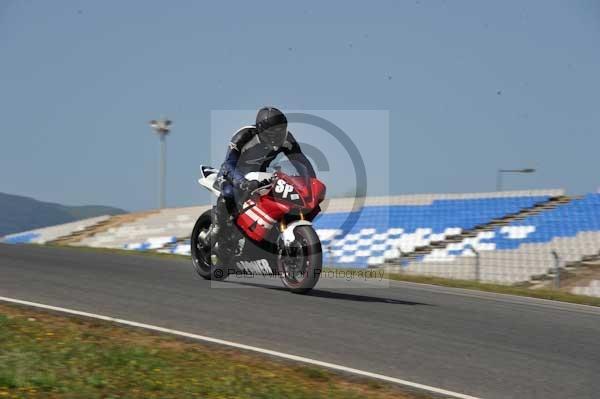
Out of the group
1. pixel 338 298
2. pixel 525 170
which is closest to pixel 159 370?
pixel 338 298

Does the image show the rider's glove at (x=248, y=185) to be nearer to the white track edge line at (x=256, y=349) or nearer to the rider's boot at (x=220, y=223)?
the rider's boot at (x=220, y=223)

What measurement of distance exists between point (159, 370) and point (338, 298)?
4257mm

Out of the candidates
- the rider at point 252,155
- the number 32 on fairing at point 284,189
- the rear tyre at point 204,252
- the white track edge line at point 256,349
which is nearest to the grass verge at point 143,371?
the white track edge line at point 256,349

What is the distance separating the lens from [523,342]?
7023 mm

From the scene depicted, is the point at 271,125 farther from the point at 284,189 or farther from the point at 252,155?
the point at 284,189

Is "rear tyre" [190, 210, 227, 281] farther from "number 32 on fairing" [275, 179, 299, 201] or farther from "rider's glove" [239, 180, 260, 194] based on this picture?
"number 32 on fairing" [275, 179, 299, 201]

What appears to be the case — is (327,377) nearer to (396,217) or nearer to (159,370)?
(159,370)

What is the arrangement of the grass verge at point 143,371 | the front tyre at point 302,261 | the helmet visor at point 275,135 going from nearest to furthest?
1. the grass verge at point 143,371
2. the front tyre at point 302,261
3. the helmet visor at point 275,135

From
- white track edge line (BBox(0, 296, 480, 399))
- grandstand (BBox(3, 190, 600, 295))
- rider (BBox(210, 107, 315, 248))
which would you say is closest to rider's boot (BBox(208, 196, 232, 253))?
rider (BBox(210, 107, 315, 248))

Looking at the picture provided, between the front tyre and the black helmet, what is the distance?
116 cm

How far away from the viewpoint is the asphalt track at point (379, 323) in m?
5.79

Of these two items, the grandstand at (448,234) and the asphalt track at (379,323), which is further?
the grandstand at (448,234)

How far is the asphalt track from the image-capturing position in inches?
228

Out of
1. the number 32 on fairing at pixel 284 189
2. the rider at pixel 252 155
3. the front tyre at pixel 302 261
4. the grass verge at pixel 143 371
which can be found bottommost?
the grass verge at pixel 143 371
